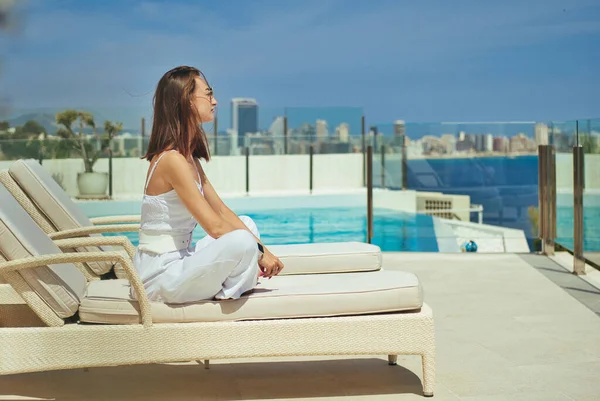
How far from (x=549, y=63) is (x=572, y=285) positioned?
36.3 meters

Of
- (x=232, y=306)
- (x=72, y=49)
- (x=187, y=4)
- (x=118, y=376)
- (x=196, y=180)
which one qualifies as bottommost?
(x=118, y=376)

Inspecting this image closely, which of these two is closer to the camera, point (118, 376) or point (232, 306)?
point (232, 306)

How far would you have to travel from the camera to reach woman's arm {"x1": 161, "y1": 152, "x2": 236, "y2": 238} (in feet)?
10.2

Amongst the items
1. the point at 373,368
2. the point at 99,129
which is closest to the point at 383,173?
the point at 99,129

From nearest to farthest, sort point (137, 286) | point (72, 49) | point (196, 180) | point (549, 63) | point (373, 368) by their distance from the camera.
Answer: point (137, 286)
point (196, 180)
point (373, 368)
point (72, 49)
point (549, 63)

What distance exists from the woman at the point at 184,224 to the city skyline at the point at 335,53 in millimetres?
23952

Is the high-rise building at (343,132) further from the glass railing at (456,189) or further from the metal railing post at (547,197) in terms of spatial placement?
the metal railing post at (547,197)

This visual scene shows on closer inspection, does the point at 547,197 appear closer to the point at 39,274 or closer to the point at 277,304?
the point at 277,304

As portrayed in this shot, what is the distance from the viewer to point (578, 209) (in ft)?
20.2

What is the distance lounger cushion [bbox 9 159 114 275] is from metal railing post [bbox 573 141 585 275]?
11.1 ft

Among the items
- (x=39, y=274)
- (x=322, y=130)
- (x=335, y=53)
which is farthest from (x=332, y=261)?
(x=335, y=53)

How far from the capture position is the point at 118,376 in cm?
348

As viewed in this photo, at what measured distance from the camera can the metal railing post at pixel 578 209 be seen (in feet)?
19.7

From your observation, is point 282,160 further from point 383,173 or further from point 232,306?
point 232,306
